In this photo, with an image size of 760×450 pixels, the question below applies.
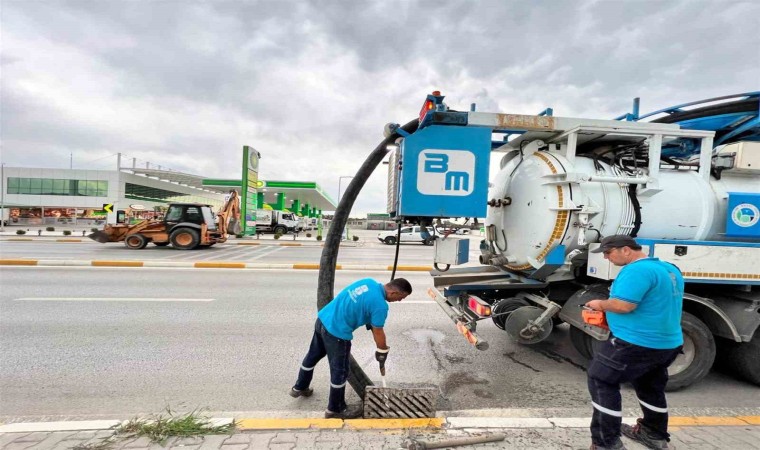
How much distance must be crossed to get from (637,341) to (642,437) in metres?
0.79

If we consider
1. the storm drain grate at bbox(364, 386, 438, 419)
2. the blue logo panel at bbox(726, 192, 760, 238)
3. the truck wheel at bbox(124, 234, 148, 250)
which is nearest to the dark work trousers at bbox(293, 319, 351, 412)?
the storm drain grate at bbox(364, 386, 438, 419)

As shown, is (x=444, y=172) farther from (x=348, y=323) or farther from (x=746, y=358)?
(x=746, y=358)

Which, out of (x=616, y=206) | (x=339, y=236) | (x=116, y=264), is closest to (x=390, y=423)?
(x=339, y=236)

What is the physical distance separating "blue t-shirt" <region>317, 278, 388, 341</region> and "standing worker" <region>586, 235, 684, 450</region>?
1.53 metres

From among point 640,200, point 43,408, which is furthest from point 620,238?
point 43,408

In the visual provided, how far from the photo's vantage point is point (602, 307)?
2355mm

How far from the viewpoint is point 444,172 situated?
3285mm

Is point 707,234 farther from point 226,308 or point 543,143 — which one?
point 226,308

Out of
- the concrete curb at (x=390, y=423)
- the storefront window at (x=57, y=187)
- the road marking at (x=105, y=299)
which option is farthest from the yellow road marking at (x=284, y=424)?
the storefront window at (x=57, y=187)

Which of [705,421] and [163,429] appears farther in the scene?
[705,421]

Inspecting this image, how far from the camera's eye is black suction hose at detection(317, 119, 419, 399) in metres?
3.14

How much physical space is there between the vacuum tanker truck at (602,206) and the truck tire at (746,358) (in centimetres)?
1

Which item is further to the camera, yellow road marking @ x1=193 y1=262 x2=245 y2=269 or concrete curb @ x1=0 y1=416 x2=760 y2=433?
yellow road marking @ x1=193 y1=262 x2=245 y2=269

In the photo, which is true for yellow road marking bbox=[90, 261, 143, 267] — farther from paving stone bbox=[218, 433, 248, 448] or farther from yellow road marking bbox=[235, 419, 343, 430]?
paving stone bbox=[218, 433, 248, 448]
